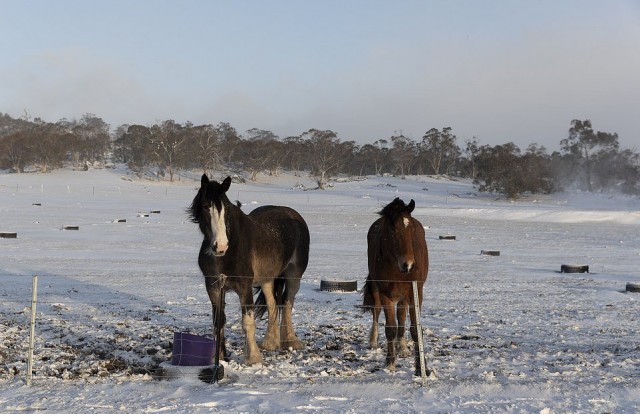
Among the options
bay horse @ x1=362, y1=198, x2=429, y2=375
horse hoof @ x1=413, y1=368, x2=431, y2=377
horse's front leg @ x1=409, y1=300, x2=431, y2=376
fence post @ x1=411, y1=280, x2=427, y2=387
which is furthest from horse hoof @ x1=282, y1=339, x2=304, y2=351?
fence post @ x1=411, y1=280, x2=427, y2=387

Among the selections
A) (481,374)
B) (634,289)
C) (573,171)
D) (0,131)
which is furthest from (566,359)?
(0,131)

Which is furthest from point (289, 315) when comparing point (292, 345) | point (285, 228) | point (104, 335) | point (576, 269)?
point (576, 269)

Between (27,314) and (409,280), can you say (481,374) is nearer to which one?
(409,280)

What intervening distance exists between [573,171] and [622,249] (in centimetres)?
7575

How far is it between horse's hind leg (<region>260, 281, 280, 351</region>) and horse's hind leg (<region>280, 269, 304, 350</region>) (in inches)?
4.5

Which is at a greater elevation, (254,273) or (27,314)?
(254,273)

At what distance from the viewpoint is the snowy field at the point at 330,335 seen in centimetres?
629

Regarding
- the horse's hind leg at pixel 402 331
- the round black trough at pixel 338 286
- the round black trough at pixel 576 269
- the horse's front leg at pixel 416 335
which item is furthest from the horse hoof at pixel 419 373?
the round black trough at pixel 576 269

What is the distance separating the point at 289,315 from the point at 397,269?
2.11 m

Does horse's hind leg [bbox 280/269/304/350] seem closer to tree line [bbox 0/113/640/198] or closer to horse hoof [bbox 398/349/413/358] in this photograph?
horse hoof [bbox 398/349/413/358]

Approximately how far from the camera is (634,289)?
13.4m

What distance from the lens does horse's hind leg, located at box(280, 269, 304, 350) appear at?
8.52 metres

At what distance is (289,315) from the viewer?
8.88m

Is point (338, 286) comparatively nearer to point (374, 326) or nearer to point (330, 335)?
point (330, 335)
